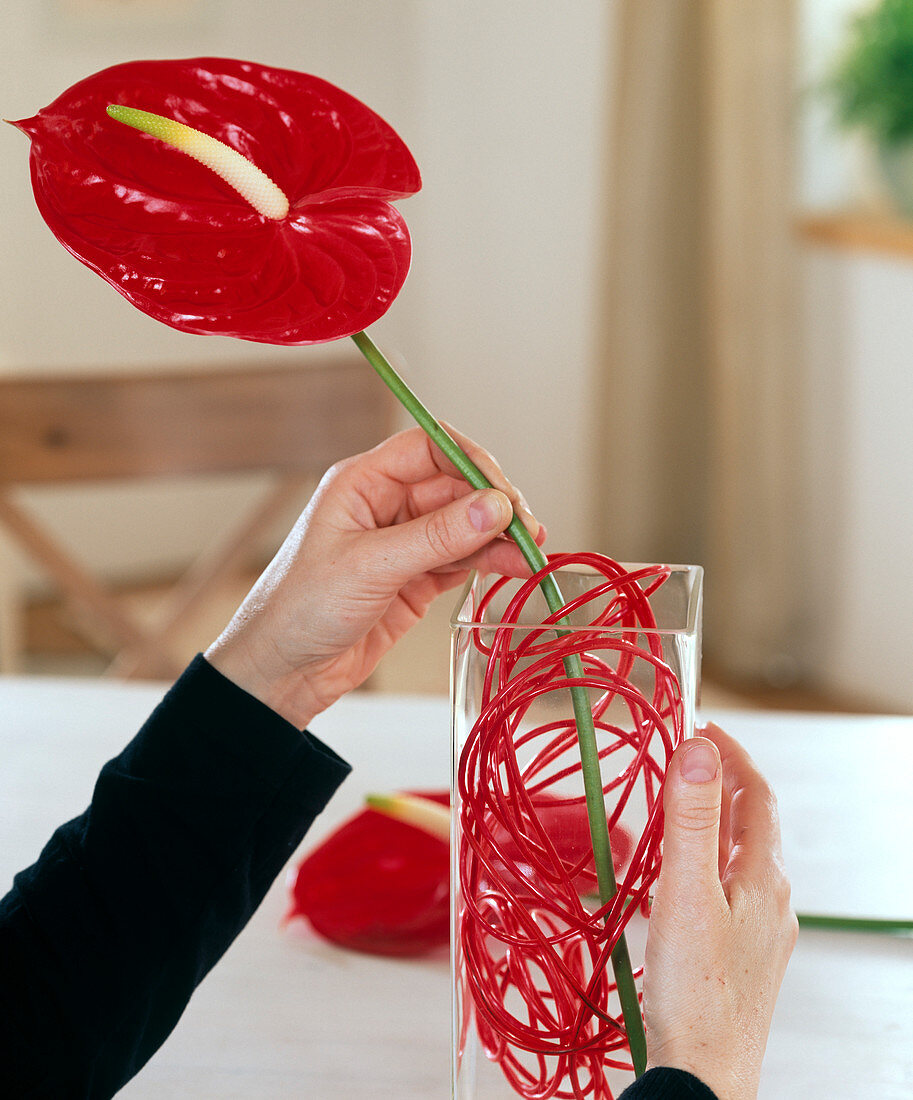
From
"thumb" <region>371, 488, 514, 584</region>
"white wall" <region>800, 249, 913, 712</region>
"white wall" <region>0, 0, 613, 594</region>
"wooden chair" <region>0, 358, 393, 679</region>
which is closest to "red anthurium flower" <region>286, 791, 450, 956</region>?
"thumb" <region>371, 488, 514, 584</region>

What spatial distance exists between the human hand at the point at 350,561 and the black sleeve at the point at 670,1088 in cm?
20

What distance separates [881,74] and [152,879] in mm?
2374

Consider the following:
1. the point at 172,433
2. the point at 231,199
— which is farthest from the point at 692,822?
the point at 172,433

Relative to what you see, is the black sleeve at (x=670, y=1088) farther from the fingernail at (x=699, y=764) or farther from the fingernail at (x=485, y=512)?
the fingernail at (x=485, y=512)

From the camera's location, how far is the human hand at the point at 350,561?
53 centimetres

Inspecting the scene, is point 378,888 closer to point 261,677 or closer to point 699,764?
point 261,677

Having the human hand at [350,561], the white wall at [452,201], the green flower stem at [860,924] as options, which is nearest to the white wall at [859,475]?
the white wall at [452,201]

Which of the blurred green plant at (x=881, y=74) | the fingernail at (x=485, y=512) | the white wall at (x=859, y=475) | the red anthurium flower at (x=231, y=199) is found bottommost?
the white wall at (x=859, y=475)

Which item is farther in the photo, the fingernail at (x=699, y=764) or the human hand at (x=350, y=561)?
the human hand at (x=350, y=561)

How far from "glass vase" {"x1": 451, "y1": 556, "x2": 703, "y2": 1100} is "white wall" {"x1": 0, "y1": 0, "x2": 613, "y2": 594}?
302 cm

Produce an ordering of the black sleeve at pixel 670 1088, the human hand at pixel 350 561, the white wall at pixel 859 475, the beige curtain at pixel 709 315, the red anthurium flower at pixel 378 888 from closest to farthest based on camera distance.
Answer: the black sleeve at pixel 670 1088 < the human hand at pixel 350 561 < the red anthurium flower at pixel 378 888 < the white wall at pixel 859 475 < the beige curtain at pixel 709 315

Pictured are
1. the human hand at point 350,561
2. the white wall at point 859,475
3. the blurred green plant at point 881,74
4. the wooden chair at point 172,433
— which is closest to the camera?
the human hand at point 350,561

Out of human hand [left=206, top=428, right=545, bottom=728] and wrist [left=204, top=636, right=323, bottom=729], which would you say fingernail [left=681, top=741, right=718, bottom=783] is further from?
wrist [left=204, top=636, right=323, bottom=729]

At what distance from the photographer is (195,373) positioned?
1.47 meters
